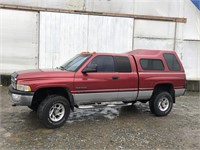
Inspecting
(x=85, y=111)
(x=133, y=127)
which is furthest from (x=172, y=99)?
(x=85, y=111)

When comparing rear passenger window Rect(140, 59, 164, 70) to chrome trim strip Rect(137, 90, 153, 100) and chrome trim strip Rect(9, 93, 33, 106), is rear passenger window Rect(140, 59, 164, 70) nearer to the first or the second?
chrome trim strip Rect(137, 90, 153, 100)

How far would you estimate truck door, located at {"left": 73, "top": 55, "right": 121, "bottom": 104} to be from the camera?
6652 mm

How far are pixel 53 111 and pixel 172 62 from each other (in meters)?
4.02

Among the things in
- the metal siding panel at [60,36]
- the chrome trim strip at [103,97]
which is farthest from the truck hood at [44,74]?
the metal siding panel at [60,36]

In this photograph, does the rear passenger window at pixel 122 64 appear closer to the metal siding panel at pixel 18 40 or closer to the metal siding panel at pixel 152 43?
the metal siding panel at pixel 152 43

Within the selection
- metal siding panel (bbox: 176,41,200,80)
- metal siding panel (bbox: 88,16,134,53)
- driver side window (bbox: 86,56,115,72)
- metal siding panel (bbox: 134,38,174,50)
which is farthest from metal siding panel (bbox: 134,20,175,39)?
driver side window (bbox: 86,56,115,72)

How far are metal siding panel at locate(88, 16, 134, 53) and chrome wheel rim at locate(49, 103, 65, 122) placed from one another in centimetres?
714

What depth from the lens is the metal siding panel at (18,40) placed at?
1254 centimetres

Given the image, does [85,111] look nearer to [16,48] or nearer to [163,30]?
[16,48]

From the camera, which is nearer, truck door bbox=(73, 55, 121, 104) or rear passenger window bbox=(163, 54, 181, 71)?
truck door bbox=(73, 55, 121, 104)

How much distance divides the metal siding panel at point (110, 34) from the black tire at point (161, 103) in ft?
19.0

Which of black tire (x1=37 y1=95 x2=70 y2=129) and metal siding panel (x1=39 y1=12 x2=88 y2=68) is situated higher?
metal siding panel (x1=39 y1=12 x2=88 y2=68)

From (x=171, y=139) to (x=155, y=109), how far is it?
1978mm

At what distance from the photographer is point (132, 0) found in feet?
44.0
